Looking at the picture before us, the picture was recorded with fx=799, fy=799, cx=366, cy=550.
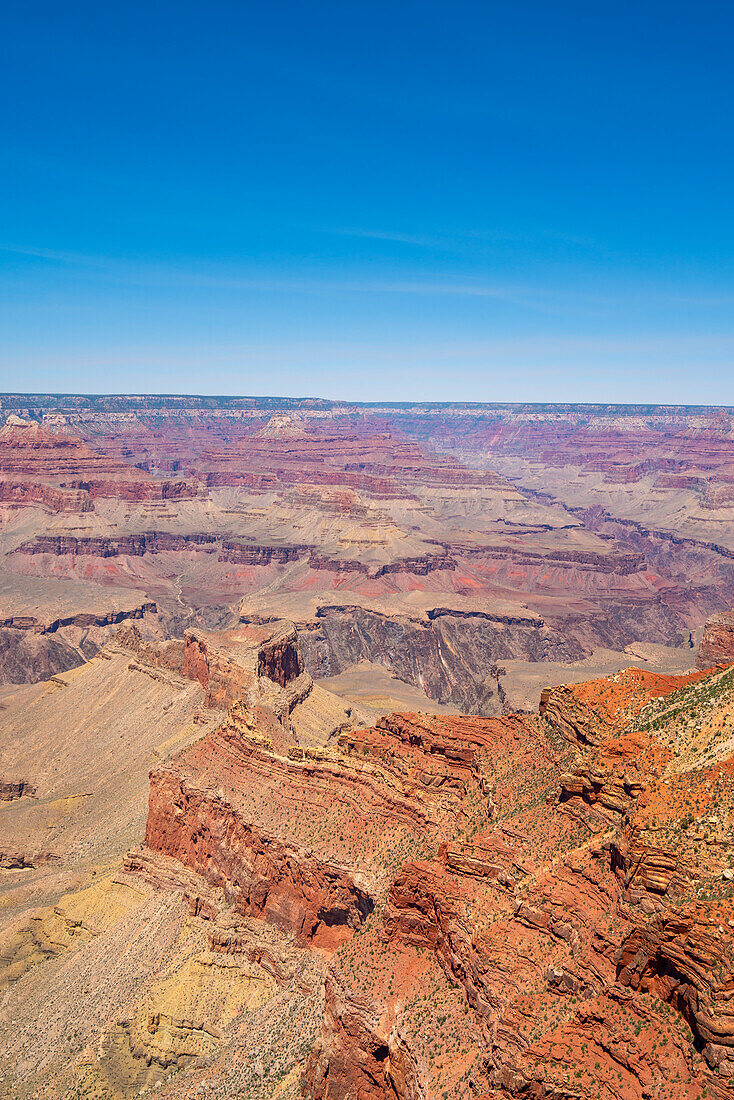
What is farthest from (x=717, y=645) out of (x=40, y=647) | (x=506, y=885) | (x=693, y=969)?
(x=40, y=647)

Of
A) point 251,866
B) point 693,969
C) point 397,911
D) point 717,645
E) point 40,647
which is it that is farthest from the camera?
point 40,647

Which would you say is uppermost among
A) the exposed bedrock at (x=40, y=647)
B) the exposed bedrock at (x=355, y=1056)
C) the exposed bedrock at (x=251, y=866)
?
the exposed bedrock at (x=355, y=1056)

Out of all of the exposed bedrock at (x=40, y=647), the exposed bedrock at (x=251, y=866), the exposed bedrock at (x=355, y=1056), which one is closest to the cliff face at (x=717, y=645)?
the exposed bedrock at (x=251, y=866)

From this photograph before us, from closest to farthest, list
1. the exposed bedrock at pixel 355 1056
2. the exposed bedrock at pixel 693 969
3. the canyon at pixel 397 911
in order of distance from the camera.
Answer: the exposed bedrock at pixel 693 969
the canyon at pixel 397 911
the exposed bedrock at pixel 355 1056

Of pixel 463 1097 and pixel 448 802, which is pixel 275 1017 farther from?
pixel 463 1097

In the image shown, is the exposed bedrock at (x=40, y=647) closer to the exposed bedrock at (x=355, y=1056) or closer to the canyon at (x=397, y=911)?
the canyon at (x=397, y=911)

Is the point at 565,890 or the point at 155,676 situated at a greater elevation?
the point at 565,890

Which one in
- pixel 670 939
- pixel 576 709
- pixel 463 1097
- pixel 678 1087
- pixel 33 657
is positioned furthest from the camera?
pixel 33 657

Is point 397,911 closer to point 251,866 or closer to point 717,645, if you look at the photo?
point 251,866

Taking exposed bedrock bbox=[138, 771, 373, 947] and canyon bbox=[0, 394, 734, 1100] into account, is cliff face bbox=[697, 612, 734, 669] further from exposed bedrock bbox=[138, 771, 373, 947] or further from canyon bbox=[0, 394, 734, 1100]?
exposed bedrock bbox=[138, 771, 373, 947]

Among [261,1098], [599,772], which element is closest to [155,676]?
[261,1098]

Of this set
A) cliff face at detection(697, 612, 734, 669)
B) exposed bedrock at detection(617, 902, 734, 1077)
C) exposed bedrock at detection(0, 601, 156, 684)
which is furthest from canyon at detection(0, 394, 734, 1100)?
exposed bedrock at detection(0, 601, 156, 684)
